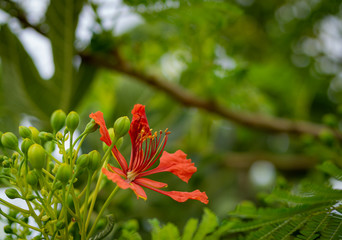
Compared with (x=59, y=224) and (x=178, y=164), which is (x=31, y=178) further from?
(x=178, y=164)

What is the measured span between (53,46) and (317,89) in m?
2.20

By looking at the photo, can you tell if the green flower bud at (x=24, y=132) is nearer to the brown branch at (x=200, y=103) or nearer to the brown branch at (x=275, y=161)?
the brown branch at (x=200, y=103)

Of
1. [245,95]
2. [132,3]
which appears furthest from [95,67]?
[245,95]

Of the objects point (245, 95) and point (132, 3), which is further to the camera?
point (245, 95)

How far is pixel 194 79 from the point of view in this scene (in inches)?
85.8

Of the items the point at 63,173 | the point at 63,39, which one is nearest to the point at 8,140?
the point at 63,173

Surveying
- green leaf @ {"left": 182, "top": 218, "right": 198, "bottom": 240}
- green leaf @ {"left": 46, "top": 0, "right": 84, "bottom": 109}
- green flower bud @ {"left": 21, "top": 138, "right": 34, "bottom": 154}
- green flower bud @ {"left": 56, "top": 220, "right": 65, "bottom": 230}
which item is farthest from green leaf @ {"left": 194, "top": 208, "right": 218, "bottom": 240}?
green leaf @ {"left": 46, "top": 0, "right": 84, "bottom": 109}

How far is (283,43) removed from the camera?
121 inches

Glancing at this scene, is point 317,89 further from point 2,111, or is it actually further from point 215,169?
point 2,111

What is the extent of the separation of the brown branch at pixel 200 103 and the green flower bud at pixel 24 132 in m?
1.14

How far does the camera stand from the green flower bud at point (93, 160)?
77cm

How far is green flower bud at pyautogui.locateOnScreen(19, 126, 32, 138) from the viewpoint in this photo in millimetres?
793

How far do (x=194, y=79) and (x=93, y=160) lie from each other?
148 centimetres

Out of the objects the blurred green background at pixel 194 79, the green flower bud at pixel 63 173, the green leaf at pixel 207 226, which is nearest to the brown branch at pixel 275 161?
the blurred green background at pixel 194 79
